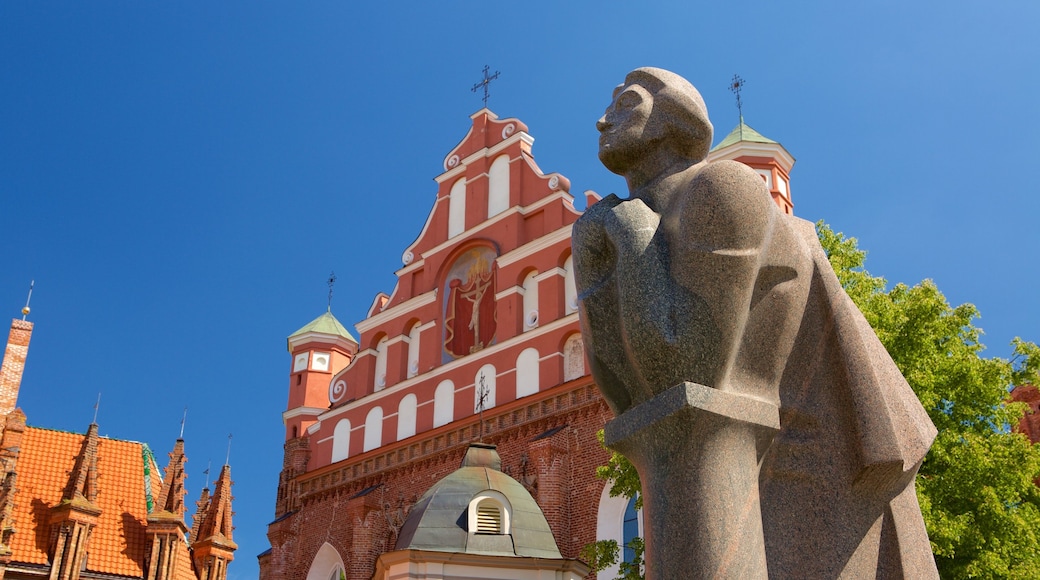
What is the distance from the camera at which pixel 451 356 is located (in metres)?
22.9

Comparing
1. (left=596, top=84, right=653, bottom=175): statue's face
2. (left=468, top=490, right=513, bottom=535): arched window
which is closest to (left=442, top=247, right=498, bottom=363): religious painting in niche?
(left=468, top=490, right=513, bottom=535): arched window

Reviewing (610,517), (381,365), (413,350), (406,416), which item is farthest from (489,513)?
(381,365)

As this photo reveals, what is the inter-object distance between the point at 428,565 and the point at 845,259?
8.71m

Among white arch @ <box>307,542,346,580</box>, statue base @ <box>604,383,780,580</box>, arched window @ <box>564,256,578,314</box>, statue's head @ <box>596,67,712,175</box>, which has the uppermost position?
arched window @ <box>564,256,578,314</box>

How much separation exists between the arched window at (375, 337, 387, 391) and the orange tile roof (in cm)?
724

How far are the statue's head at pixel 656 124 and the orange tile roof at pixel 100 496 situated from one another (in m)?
22.6

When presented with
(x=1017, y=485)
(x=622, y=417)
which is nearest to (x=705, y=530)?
(x=622, y=417)

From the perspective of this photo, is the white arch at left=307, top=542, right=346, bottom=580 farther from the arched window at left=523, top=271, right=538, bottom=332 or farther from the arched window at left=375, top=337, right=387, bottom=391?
the arched window at left=523, top=271, right=538, bottom=332

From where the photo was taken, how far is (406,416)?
74.9 ft

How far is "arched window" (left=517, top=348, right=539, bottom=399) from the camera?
2041 centimetres

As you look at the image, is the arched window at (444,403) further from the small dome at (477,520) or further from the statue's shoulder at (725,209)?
the statue's shoulder at (725,209)

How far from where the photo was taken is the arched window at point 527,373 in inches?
803

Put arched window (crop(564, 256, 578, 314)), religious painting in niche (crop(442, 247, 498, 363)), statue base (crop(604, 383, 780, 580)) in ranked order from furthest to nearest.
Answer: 1. religious painting in niche (crop(442, 247, 498, 363))
2. arched window (crop(564, 256, 578, 314))
3. statue base (crop(604, 383, 780, 580))

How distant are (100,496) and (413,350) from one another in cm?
928
